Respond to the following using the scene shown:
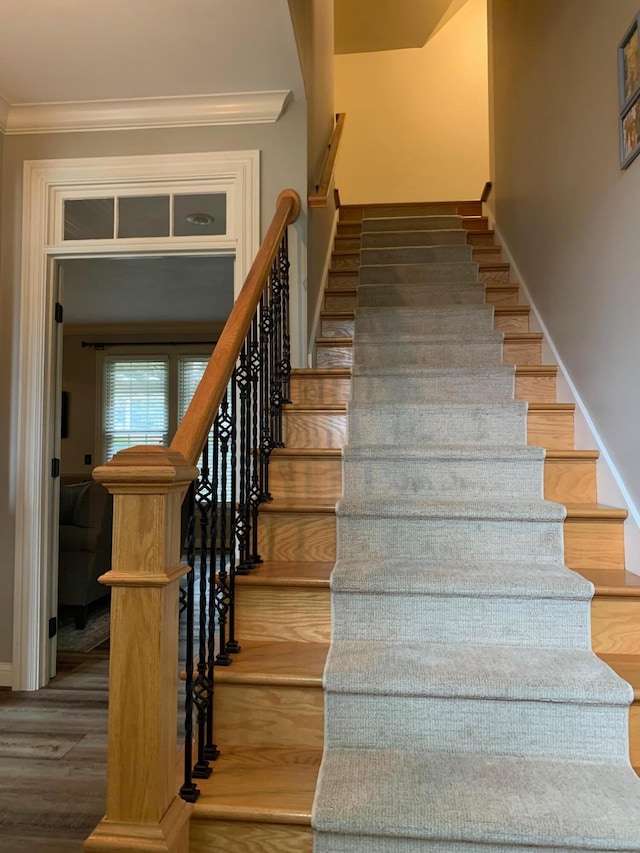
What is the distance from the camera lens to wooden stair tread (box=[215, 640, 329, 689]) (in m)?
1.48

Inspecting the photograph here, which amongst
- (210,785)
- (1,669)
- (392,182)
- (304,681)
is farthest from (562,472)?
(392,182)

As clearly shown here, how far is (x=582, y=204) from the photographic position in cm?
228

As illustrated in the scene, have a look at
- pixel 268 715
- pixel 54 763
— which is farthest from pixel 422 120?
pixel 54 763

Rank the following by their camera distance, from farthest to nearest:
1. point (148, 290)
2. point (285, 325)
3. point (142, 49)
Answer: point (148, 290) < point (285, 325) < point (142, 49)

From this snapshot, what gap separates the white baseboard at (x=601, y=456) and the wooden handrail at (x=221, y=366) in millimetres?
1375

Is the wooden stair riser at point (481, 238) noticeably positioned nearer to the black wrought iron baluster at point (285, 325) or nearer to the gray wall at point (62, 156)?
the gray wall at point (62, 156)

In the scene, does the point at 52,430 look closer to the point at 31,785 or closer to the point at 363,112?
the point at 31,785

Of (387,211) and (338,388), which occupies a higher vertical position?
(387,211)

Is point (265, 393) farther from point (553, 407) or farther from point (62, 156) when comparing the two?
point (62, 156)

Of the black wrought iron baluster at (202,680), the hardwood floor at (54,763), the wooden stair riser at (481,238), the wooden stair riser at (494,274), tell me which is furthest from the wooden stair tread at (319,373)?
the wooden stair riser at (481,238)

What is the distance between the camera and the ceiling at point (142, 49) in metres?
2.19

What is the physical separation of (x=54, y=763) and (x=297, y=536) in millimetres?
1204

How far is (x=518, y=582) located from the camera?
166cm

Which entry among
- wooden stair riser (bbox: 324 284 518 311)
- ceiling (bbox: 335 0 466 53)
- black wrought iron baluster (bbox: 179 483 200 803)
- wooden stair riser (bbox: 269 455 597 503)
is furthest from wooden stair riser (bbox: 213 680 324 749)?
ceiling (bbox: 335 0 466 53)
